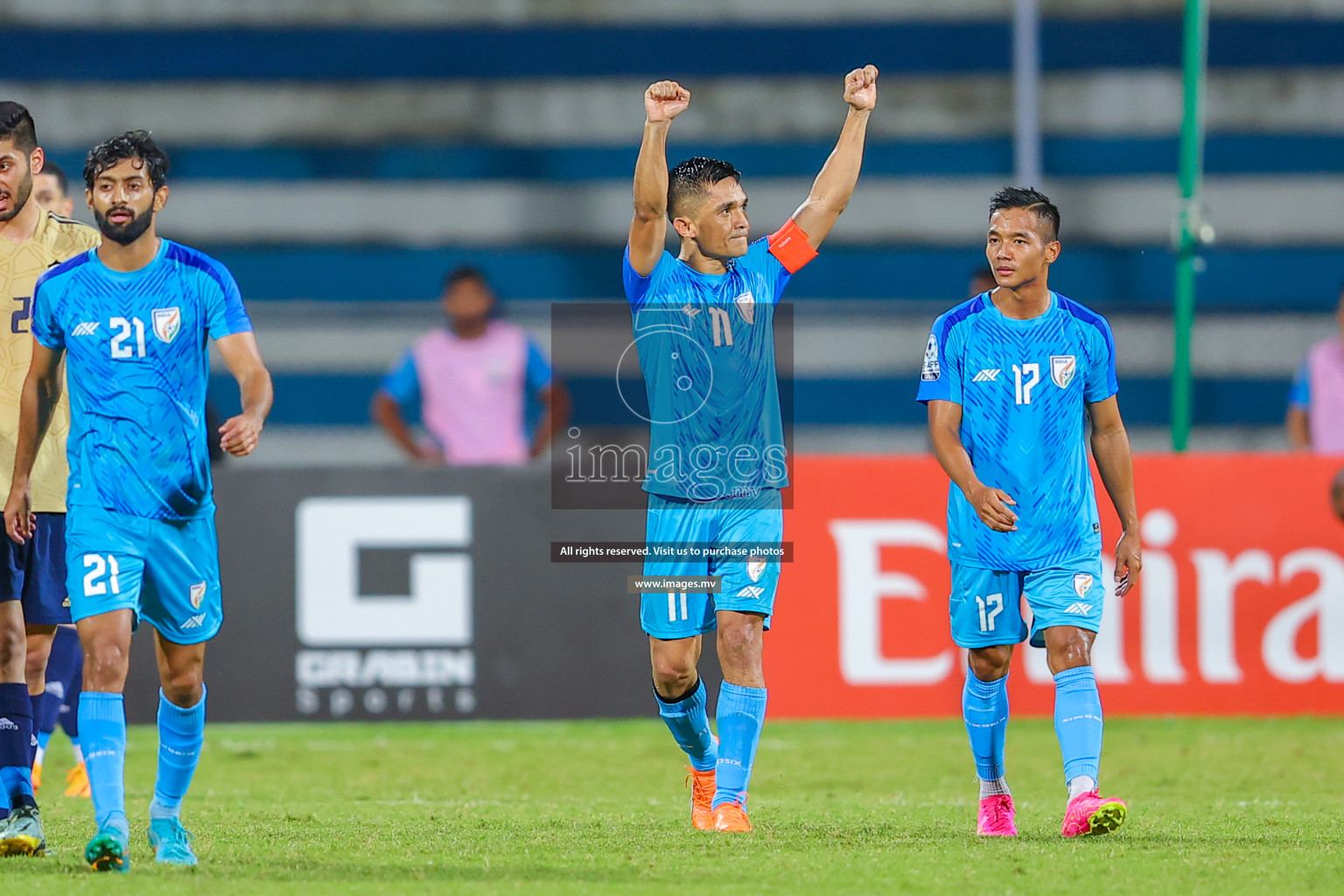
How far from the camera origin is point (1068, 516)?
6.16 meters

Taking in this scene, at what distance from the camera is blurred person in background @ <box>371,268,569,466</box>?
11297mm

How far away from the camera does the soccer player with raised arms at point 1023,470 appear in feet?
20.0

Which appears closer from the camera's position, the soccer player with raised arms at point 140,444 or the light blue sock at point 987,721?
the soccer player with raised arms at point 140,444

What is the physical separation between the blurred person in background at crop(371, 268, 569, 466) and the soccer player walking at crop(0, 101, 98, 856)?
195 inches

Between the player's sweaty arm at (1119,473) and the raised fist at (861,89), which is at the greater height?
the raised fist at (861,89)

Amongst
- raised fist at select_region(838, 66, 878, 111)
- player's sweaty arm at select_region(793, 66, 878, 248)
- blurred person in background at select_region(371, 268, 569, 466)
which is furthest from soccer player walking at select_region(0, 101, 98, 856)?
blurred person in background at select_region(371, 268, 569, 466)

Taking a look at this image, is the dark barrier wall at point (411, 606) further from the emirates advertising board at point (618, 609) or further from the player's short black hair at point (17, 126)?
the player's short black hair at point (17, 126)

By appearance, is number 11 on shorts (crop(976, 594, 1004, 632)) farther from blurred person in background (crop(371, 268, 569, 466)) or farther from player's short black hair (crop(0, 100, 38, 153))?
blurred person in background (crop(371, 268, 569, 466))

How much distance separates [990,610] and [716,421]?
1.10 metres

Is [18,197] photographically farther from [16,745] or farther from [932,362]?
[932,362]

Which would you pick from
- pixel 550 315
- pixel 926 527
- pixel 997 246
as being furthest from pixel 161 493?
pixel 550 315

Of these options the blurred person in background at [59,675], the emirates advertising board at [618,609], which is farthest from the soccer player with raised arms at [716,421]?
the emirates advertising board at [618,609]

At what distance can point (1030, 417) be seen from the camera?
6.19 meters

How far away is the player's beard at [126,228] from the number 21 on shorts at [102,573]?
0.91 meters
